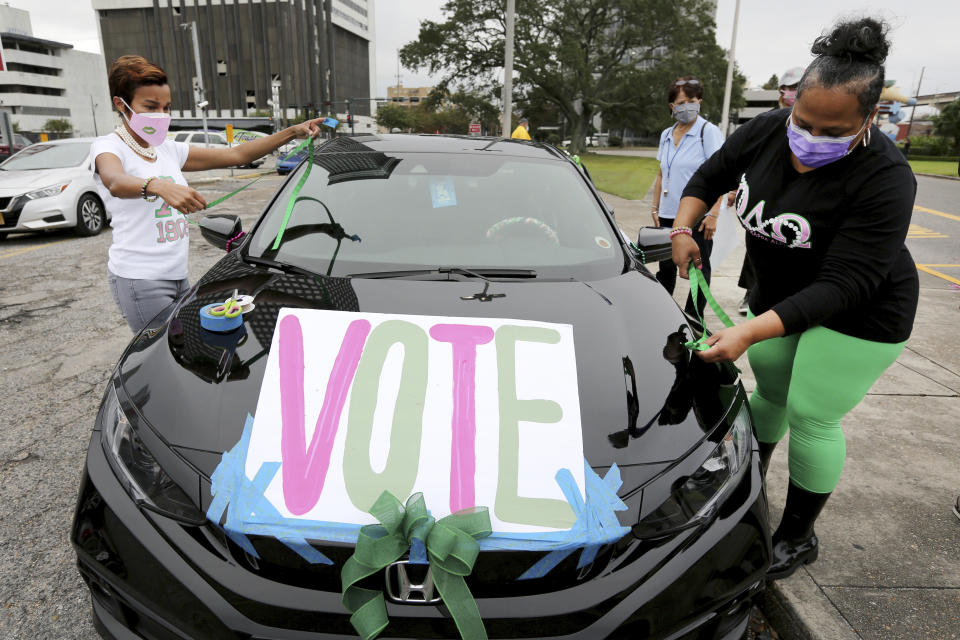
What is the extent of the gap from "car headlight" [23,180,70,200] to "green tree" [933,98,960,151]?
49.1m

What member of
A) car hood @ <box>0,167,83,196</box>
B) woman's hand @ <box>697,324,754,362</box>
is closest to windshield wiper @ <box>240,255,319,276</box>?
woman's hand @ <box>697,324,754,362</box>

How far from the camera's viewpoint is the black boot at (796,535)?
2189 millimetres

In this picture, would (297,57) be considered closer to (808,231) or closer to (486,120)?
(486,120)

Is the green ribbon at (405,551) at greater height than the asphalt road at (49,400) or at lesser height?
greater

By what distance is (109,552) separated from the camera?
151cm

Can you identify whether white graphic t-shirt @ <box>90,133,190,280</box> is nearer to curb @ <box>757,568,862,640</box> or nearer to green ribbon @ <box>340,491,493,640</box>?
green ribbon @ <box>340,491,493,640</box>

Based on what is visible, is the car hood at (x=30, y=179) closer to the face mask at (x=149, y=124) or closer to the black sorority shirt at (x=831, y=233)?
the face mask at (x=149, y=124)

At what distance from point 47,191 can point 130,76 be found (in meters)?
7.57

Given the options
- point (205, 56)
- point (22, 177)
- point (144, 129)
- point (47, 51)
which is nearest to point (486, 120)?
point (22, 177)

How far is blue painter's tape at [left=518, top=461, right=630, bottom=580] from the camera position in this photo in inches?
55.6

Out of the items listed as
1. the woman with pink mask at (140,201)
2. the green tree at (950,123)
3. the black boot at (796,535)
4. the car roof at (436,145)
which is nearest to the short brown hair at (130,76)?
the woman with pink mask at (140,201)

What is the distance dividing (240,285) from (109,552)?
101 cm

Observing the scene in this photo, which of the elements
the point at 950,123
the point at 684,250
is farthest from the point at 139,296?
the point at 950,123

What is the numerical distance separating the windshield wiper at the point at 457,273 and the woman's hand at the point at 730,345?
707mm
